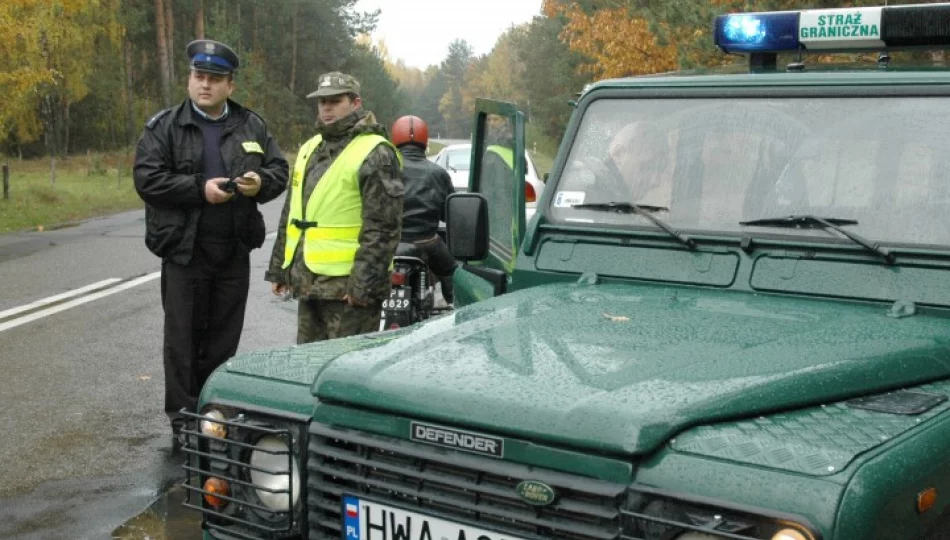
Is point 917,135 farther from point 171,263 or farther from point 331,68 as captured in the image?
point 331,68

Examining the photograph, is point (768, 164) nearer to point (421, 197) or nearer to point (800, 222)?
point (800, 222)

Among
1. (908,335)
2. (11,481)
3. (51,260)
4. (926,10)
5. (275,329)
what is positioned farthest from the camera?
(51,260)

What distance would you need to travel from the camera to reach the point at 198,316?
286 inches

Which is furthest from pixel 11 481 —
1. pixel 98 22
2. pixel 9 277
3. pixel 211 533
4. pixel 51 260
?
pixel 98 22

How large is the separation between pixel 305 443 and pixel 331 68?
2987 inches

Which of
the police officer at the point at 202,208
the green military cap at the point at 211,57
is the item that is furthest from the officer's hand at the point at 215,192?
the green military cap at the point at 211,57

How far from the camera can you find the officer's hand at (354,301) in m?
6.75

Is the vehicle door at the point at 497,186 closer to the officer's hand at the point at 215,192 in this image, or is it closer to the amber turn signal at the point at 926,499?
the officer's hand at the point at 215,192

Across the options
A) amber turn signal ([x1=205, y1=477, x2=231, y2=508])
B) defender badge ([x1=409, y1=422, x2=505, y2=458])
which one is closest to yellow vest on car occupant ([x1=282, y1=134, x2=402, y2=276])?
amber turn signal ([x1=205, y1=477, x2=231, y2=508])

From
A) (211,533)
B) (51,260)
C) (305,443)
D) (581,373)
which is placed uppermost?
(581,373)

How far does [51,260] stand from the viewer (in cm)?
1733

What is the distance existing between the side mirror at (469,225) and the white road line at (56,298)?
875cm

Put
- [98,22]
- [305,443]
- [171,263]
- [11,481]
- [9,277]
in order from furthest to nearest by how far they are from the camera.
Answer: [98,22]
[9,277]
[171,263]
[11,481]
[305,443]

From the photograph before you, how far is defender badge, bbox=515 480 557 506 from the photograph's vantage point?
109 inches
